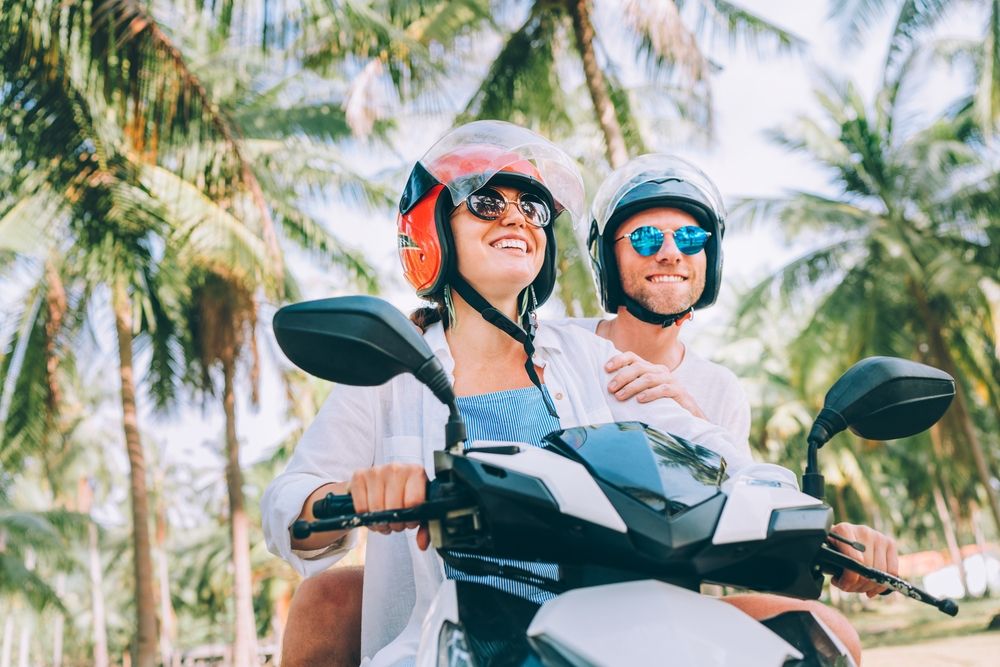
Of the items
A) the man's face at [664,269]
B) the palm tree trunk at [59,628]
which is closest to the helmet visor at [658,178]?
the man's face at [664,269]

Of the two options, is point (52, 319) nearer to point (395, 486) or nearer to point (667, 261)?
point (667, 261)

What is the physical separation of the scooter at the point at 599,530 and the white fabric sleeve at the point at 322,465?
37 cm

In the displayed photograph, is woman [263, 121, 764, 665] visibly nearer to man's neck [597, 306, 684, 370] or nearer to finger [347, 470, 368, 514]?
finger [347, 470, 368, 514]

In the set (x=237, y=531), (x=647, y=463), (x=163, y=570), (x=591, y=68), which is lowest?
(x=163, y=570)

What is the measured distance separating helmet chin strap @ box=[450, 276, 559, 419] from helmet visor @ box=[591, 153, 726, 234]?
1.60 meters

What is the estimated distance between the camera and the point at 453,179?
96.9 inches

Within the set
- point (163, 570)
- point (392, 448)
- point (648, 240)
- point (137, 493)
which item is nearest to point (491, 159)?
point (392, 448)

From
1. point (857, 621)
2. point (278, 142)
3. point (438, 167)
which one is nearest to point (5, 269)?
point (278, 142)

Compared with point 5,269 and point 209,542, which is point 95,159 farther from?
point 209,542

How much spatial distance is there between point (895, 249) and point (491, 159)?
17.7 metres

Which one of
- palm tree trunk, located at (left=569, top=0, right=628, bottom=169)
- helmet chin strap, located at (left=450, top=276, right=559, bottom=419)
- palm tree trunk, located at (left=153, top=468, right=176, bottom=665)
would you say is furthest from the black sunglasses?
palm tree trunk, located at (left=153, top=468, right=176, bottom=665)

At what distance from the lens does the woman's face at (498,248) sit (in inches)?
97.2

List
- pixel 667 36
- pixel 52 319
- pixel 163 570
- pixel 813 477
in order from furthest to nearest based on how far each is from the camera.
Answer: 1. pixel 163 570
2. pixel 52 319
3. pixel 667 36
4. pixel 813 477

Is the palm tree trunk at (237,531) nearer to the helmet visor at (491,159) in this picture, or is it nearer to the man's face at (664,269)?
the man's face at (664,269)
